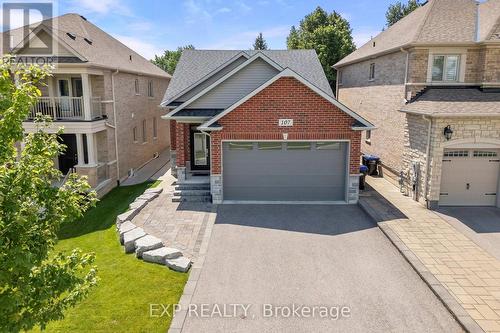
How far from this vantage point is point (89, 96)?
1880cm

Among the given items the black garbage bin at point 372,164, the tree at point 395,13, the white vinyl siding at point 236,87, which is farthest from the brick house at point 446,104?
the tree at point 395,13

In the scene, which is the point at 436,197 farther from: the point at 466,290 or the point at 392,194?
the point at 466,290

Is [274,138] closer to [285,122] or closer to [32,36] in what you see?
[285,122]

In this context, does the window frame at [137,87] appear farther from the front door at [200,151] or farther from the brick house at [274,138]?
the brick house at [274,138]

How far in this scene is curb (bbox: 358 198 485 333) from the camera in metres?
A: 7.52

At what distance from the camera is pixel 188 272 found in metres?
9.85

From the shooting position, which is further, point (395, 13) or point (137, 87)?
point (395, 13)

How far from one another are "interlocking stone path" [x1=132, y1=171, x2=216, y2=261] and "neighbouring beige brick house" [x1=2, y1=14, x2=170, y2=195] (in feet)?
18.4

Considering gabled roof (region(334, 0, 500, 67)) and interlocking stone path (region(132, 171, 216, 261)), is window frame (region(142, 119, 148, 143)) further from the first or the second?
gabled roof (region(334, 0, 500, 67))

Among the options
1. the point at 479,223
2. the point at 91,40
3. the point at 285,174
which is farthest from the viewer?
the point at 91,40

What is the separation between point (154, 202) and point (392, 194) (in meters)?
10.6

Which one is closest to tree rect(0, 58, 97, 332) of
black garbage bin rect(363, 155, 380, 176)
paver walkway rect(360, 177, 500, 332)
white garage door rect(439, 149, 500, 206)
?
paver walkway rect(360, 177, 500, 332)

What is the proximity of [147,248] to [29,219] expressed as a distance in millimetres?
6017

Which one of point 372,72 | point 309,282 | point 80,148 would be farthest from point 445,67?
point 80,148
